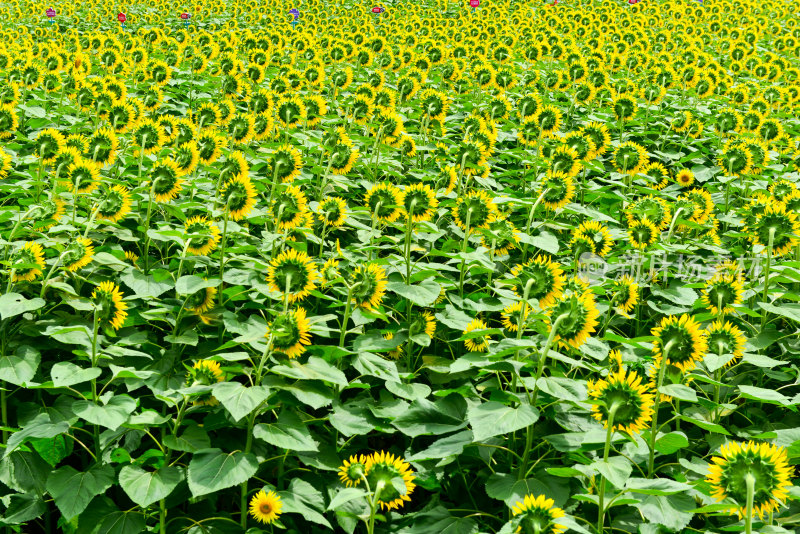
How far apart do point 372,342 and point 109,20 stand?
12197mm

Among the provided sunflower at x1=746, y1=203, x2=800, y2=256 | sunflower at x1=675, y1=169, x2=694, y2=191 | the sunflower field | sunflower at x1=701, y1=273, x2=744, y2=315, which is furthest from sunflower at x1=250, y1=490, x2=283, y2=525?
sunflower at x1=675, y1=169, x2=694, y2=191

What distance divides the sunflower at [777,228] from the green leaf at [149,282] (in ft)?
9.13

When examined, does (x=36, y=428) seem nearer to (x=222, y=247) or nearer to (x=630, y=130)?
(x=222, y=247)

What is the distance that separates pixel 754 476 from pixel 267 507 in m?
1.54

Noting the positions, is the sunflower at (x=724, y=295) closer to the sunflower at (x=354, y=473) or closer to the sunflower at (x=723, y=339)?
the sunflower at (x=723, y=339)

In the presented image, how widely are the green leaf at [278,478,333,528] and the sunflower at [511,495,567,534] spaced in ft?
2.42

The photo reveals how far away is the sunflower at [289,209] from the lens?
11.9 ft

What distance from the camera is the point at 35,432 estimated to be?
2.66 metres

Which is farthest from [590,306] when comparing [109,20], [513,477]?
[109,20]

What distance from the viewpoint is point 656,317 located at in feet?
12.5

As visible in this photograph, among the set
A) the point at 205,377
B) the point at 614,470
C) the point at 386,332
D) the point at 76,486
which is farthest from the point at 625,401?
the point at 76,486

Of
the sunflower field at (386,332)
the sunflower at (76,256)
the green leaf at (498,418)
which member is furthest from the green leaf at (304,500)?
the sunflower at (76,256)

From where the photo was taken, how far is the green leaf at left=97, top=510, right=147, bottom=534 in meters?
2.58

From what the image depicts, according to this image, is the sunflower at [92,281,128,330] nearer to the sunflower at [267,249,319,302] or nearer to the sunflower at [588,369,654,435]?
the sunflower at [267,249,319,302]
